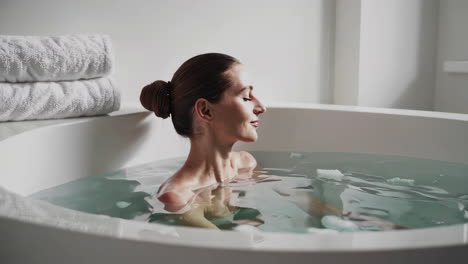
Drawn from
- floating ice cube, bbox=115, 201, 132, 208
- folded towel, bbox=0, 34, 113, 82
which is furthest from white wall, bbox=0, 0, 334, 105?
floating ice cube, bbox=115, 201, 132, 208

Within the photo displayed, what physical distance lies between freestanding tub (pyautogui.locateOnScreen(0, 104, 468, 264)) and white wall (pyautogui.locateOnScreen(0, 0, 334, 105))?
28cm

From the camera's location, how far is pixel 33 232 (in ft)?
2.55

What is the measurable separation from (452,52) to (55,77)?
1.69m

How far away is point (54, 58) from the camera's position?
5.19 feet

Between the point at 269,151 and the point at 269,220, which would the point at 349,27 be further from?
the point at 269,220

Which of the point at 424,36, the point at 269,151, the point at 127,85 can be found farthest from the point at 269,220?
the point at 424,36

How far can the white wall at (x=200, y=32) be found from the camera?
1869 mm

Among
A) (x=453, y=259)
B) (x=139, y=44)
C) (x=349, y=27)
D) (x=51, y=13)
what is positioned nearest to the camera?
(x=453, y=259)

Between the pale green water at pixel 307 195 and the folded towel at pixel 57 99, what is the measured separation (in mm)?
189

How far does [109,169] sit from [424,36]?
5.10ft

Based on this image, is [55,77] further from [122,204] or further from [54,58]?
[122,204]

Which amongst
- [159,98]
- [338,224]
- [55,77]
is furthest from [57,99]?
[338,224]

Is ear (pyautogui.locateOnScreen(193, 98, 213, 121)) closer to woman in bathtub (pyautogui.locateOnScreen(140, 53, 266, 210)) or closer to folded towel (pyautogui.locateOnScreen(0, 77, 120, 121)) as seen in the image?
woman in bathtub (pyautogui.locateOnScreen(140, 53, 266, 210))

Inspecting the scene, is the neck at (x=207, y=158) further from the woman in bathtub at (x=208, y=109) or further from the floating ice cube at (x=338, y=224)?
the floating ice cube at (x=338, y=224)
